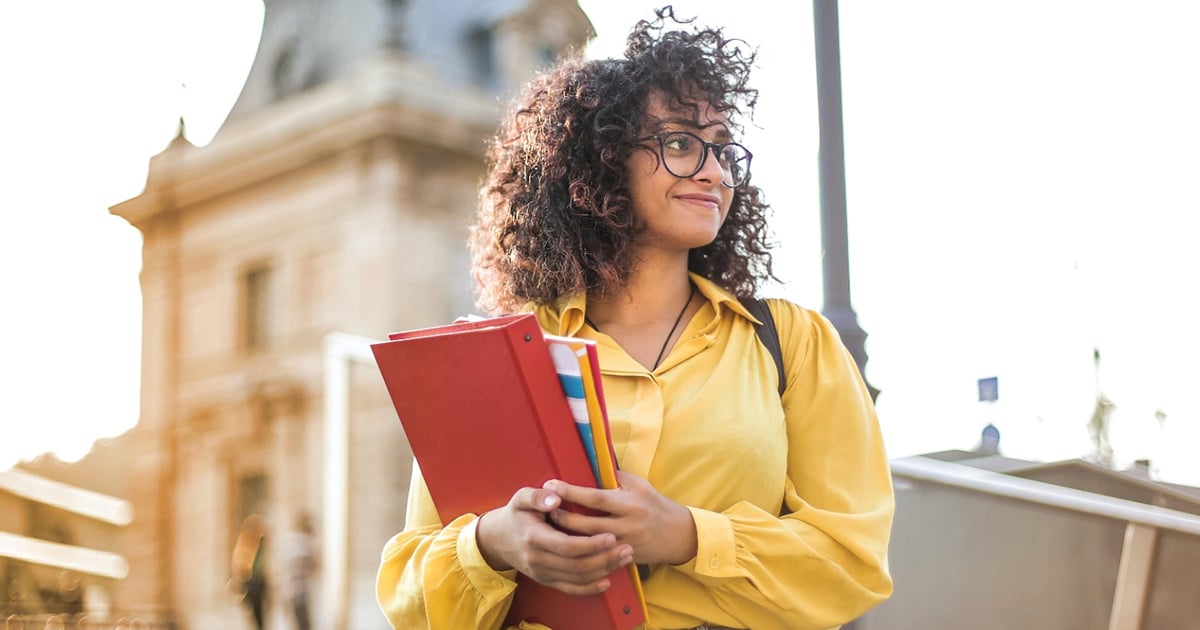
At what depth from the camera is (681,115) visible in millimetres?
1987

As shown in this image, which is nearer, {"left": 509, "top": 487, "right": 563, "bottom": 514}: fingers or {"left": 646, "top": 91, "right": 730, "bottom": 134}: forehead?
{"left": 509, "top": 487, "right": 563, "bottom": 514}: fingers

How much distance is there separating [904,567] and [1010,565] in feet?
1.19

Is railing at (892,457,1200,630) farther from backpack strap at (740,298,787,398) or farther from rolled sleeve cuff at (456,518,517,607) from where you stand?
rolled sleeve cuff at (456,518,517,607)

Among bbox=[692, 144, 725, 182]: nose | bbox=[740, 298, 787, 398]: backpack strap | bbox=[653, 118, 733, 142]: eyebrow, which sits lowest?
bbox=[740, 298, 787, 398]: backpack strap

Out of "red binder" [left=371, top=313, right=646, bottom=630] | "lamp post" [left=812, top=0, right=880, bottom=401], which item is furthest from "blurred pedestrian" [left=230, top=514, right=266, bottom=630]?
"red binder" [left=371, top=313, right=646, bottom=630]

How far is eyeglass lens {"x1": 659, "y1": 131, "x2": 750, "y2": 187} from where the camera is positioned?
1.95 metres

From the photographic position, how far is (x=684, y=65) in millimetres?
2000

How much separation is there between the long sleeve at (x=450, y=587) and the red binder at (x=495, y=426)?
5 centimetres

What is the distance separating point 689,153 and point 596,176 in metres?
0.18

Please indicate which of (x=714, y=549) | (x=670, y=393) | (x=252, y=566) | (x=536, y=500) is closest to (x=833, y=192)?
(x=670, y=393)

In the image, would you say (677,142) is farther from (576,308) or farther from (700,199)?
(576,308)

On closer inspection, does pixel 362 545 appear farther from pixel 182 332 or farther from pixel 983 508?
pixel 983 508

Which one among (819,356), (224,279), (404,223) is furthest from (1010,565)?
(224,279)

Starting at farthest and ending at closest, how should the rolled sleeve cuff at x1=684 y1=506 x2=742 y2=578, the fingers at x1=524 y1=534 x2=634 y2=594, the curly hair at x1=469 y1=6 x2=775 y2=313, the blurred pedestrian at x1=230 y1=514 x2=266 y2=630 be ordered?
the blurred pedestrian at x1=230 y1=514 x2=266 y2=630 → the curly hair at x1=469 y1=6 x2=775 y2=313 → the rolled sleeve cuff at x1=684 y1=506 x2=742 y2=578 → the fingers at x1=524 y1=534 x2=634 y2=594
